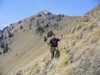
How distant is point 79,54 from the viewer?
31359mm

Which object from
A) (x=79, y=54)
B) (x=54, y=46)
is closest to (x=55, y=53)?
(x=54, y=46)

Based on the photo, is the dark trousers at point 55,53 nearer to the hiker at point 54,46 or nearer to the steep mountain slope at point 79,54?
the hiker at point 54,46

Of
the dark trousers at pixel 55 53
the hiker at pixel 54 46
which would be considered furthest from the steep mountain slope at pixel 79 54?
the hiker at pixel 54 46

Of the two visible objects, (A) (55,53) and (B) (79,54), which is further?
(A) (55,53)

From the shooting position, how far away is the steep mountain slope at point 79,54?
95.7ft

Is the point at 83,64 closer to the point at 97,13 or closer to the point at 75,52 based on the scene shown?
the point at 75,52

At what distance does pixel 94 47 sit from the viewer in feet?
98.7

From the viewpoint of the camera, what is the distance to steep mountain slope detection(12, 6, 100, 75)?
29.2 meters

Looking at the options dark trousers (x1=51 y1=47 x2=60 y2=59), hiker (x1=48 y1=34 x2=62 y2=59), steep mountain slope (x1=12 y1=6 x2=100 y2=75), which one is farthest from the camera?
dark trousers (x1=51 y1=47 x2=60 y2=59)

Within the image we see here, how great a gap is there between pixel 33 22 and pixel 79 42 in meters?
154

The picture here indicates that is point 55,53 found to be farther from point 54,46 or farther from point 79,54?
point 79,54

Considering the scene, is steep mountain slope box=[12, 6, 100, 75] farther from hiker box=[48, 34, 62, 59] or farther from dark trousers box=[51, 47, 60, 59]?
hiker box=[48, 34, 62, 59]

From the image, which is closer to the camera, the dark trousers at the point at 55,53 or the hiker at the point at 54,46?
the hiker at the point at 54,46

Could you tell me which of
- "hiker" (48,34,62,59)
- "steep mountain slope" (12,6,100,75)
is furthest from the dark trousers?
"steep mountain slope" (12,6,100,75)
